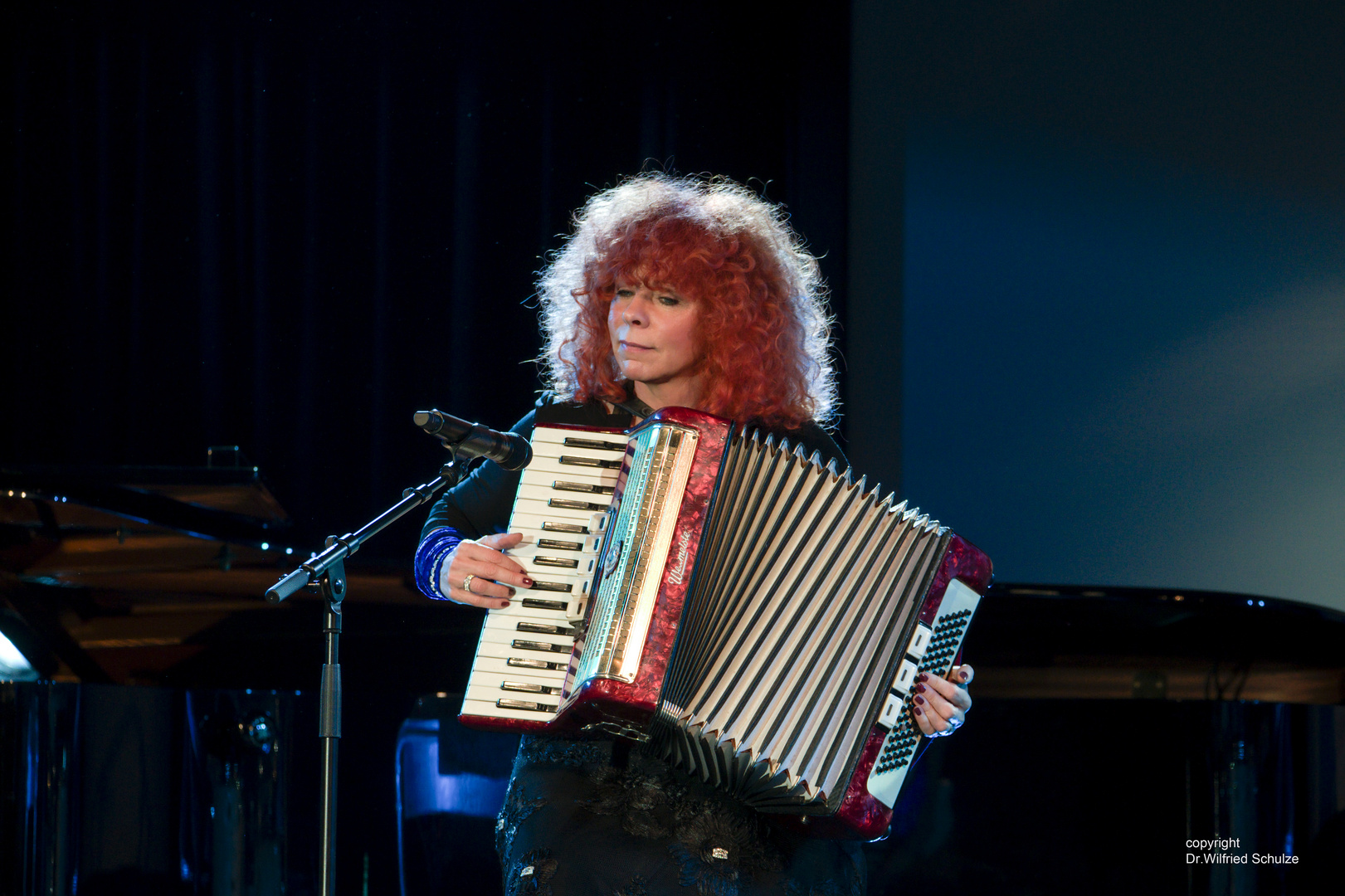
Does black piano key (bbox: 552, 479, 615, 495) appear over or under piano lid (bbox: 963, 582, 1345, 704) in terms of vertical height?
over

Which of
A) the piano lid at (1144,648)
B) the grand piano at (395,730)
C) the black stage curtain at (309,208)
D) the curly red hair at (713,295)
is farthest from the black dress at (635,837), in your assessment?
the black stage curtain at (309,208)

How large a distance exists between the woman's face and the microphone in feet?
1.27

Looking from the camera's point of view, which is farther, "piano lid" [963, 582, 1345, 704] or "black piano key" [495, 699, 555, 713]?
"piano lid" [963, 582, 1345, 704]

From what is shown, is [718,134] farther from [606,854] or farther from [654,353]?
[606,854]

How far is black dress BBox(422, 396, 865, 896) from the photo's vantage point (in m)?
1.72

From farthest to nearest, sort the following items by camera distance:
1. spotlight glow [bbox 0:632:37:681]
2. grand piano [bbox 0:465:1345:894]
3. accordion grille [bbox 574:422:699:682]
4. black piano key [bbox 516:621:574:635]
Answer: spotlight glow [bbox 0:632:37:681], grand piano [bbox 0:465:1345:894], black piano key [bbox 516:621:574:635], accordion grille [bbox 574:422:699:682]

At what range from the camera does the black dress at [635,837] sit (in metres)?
1.72

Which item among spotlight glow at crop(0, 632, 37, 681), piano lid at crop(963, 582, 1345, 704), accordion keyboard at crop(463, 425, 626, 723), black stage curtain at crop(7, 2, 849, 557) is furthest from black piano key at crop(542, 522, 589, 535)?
black stage curtain at crop(7, 2, 849, 557)

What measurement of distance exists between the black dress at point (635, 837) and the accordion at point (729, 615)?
2.4 inches

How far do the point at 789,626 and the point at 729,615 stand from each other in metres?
0.09

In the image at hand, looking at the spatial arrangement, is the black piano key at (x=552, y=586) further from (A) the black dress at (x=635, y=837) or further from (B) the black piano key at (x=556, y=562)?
(A) the black dress at (x=635, y=837)

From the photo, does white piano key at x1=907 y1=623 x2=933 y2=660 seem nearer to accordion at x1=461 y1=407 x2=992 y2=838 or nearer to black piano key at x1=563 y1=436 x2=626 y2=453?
accordion at x1=461 y1=407 x2=992 y2=838

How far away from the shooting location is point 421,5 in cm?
462

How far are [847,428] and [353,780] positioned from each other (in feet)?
8.62
